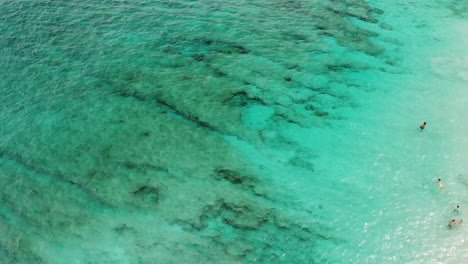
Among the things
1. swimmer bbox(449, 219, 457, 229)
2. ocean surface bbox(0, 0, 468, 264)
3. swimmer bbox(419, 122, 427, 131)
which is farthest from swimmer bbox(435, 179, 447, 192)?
swimmer bbox(419, 122, 427, 131)

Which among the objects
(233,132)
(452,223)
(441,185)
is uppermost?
(233,132)

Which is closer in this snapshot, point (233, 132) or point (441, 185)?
point (441, 185)

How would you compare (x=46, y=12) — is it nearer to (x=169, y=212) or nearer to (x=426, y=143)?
(x=169, y=212)

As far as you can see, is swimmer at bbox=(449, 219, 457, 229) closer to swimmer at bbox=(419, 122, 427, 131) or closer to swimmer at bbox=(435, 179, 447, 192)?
swimmer at bbox=(435, 179, 447, 192)

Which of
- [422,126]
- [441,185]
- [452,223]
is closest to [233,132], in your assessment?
[422,126]

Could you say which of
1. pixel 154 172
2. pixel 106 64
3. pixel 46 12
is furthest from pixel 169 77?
pixel 46 12

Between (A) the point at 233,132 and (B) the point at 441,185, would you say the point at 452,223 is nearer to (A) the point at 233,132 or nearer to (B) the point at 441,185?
(B) the point at 441,185

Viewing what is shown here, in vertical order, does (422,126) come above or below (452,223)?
above

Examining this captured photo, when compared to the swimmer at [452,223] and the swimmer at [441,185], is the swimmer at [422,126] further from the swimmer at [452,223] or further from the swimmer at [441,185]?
the swimmer at [452,223]

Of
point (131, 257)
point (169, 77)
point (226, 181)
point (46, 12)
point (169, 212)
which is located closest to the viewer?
point (131, 257)
